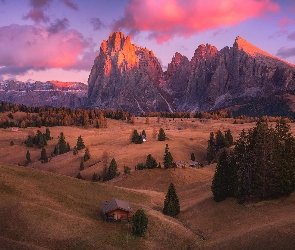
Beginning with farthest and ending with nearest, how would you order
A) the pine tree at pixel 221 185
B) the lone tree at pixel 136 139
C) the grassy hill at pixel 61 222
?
the lone tree at pixel 136 139, the pine tree at pixel 221 185, the grassy hill at pixel 61 222

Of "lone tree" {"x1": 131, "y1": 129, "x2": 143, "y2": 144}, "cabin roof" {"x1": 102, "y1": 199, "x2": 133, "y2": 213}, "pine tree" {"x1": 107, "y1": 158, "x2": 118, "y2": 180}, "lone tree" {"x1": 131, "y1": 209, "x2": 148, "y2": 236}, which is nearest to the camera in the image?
"lone tree" {"x1": 131, "y1": 209, "x2": 148, "y2": 236}

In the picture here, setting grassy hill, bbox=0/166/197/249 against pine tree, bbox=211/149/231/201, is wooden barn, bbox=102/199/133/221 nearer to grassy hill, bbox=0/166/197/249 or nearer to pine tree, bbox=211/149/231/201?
grassy hill, bbox=0/166/197/249

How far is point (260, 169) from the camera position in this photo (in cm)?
5709

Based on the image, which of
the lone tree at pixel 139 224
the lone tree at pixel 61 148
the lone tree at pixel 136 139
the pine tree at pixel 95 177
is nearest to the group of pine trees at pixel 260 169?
the lone tree at pixel 139 224

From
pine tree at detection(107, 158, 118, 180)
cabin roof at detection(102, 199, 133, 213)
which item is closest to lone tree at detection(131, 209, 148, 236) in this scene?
cabin roof at detection(102, 199, 133, 213)

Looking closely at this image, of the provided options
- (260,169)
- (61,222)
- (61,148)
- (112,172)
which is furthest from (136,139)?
(61,222)

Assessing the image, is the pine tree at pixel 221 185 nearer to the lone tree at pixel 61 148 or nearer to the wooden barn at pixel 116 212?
the wooden barn at pixel 116 212

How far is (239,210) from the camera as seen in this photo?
5253cm

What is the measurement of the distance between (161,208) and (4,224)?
105 feet

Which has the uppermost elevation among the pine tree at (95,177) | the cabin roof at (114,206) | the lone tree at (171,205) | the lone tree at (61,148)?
the cabin roof at (114,206)

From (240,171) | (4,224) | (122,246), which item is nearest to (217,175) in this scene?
(240,171)

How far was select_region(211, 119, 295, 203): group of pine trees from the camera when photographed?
53.5m

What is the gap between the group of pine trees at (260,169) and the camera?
176 ft

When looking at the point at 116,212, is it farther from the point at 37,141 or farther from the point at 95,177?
the point at 37,141
